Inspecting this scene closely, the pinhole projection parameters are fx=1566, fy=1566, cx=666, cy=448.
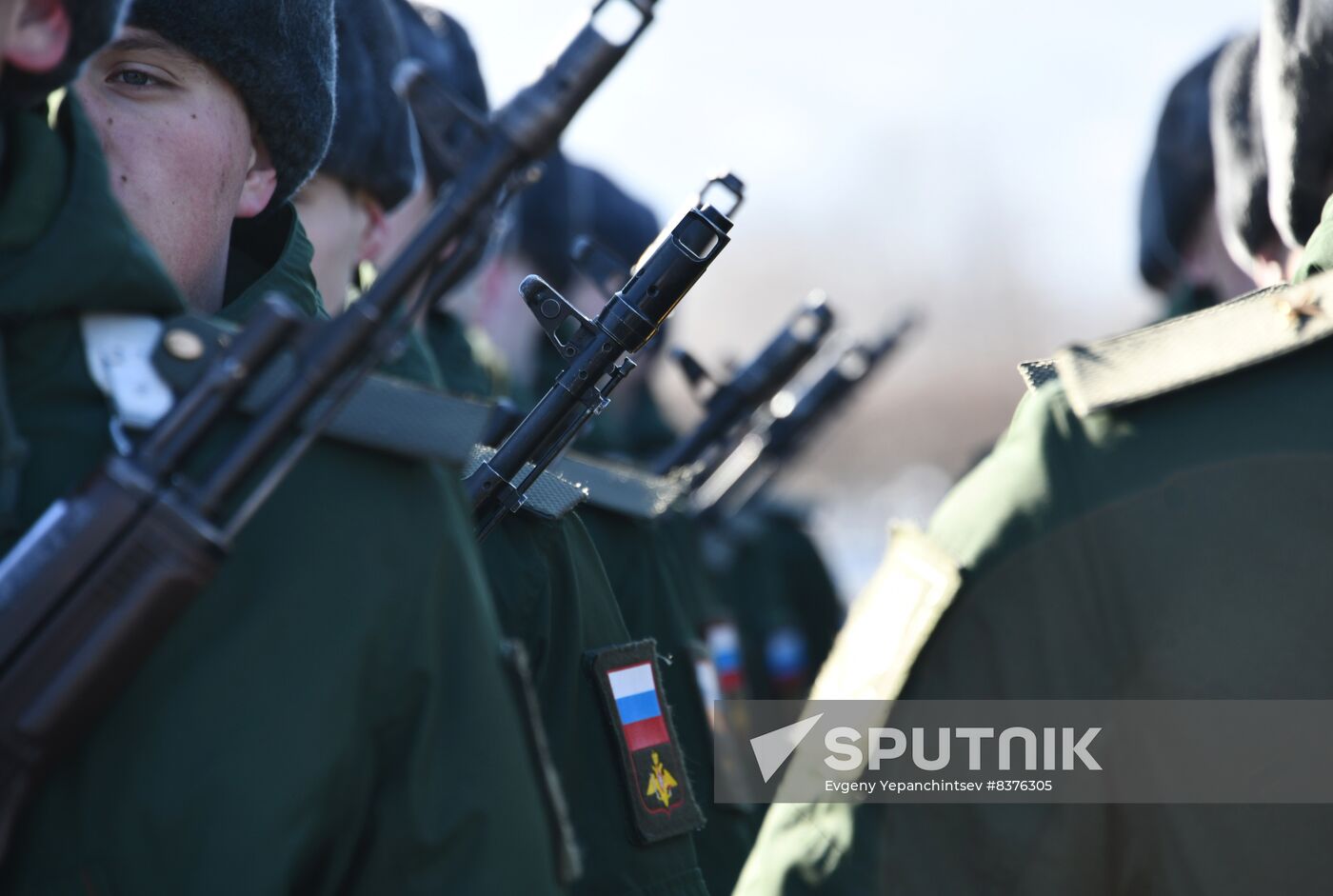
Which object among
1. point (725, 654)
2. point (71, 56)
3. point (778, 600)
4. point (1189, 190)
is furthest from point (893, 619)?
point (778, 600)

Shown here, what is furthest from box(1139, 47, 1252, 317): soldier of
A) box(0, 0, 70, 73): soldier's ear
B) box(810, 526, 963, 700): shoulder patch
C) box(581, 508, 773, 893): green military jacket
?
box(0, 0, 70, 73): soldier's ear

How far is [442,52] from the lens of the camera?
3.93 m

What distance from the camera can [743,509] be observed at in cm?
692

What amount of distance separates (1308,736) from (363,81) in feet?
8.14

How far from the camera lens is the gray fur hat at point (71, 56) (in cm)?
153

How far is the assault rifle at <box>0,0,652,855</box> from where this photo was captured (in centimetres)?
131

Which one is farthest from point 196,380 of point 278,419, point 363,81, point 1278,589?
point 363,81

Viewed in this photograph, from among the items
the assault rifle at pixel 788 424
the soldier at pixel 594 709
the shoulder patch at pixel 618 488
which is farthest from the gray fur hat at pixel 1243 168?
the assault rifle at pixel 788 424

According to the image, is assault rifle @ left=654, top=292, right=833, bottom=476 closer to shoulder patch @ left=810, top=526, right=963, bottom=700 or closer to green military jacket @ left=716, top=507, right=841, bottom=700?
green military jacket @ left=716, top=507, right=841, bottom=700

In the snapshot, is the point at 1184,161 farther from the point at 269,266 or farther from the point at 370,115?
the point at 269,266

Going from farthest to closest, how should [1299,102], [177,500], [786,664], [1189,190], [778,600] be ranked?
[778,600] → [786,664] → [1189,190] → [1299,102] → [177,500]

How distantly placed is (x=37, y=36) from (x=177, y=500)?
519 mm

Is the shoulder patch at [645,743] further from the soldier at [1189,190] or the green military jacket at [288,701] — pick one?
the soldier at [1189,190]

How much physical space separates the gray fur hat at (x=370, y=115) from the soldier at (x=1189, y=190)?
8.35 ft
